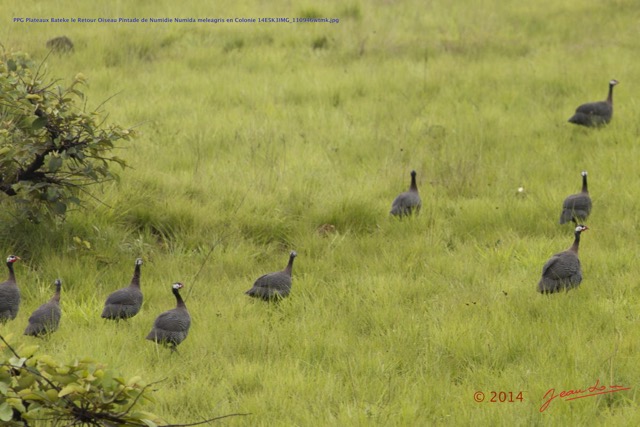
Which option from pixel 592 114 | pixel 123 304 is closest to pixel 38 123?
pixel 123 304

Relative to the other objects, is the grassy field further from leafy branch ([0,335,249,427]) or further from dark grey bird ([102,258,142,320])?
leafy branch ([0,335,249,427])

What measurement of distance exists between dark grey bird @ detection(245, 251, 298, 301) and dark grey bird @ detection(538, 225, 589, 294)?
6.37ft

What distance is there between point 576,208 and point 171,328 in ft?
13.5

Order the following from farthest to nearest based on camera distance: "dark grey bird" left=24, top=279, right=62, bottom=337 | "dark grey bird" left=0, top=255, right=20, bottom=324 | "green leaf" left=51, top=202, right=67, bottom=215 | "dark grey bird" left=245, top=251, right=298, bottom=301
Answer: "green leaf" left=51, top=202, right=67, bottom=215 → "dark grey bird" left=245, top=251, right=298, bottom=301 → "dark grey bird" left=0, top=255, right=20, bottom=324 → "dark grey bird" left=24, top=279, right=62, bottom=337

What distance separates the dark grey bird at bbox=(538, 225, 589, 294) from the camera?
6.37 meters

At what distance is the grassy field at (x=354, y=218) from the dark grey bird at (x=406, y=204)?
16 centimetres

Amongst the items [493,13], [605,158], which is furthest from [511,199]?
[493,13]

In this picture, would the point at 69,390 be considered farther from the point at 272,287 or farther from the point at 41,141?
the point at 41,141

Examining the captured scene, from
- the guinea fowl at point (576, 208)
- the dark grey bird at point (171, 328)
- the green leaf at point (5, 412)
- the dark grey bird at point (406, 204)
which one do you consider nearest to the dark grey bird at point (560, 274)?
the guinea fowl at point (576, 208)

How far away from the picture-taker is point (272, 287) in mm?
6492

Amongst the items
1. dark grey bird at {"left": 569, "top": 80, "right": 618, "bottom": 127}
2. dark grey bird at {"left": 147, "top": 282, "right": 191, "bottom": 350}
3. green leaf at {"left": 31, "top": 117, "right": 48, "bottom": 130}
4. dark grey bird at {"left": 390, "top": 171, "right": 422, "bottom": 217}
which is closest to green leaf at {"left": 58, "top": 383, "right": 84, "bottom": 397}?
dark grey bird at {"left": 147, "top": 282, "right": 191, "bottom": 350}

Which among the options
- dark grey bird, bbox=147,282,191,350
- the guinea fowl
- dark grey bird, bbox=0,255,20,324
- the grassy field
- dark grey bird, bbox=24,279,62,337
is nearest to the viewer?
the grassy field

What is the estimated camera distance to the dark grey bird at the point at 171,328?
18.6 ft

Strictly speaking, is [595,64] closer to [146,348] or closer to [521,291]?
[521,291]
